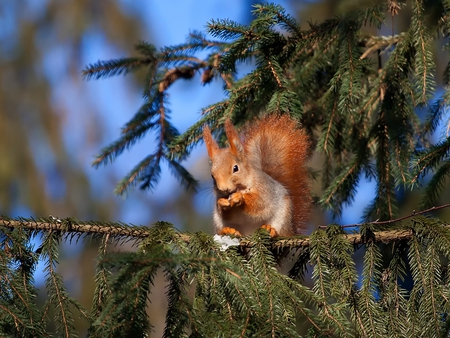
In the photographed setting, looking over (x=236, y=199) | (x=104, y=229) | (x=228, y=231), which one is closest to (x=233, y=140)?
(x=236, y=199)

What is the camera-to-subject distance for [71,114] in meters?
5.20

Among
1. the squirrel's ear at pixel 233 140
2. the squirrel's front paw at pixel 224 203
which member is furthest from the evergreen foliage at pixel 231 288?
the squirrel's ear at pixel 233 140

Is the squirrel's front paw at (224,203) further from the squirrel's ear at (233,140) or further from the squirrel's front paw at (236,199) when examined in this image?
the squirrel's ear at (233,140)

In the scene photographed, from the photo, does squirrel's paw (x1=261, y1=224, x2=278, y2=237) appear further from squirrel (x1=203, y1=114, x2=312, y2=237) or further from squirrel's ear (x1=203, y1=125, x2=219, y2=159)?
squirrel's ear (x1=203, y1=125, x2=219, y2=159)

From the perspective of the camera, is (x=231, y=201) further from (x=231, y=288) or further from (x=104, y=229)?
(x=231, y=288)

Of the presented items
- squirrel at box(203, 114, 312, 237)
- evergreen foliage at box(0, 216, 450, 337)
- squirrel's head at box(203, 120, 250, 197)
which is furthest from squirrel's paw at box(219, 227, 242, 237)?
evergreen foliage at box(0, 216, 450, 337)

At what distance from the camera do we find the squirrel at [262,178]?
1861mm

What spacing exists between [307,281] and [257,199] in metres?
2.33

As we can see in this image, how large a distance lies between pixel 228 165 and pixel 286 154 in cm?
25

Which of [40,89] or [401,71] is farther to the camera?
[40,89]

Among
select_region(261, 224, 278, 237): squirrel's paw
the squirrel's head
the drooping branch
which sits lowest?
the drooping branch

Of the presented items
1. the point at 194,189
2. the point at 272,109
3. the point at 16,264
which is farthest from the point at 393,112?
the point at 16,264

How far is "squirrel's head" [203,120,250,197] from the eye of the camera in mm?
1873

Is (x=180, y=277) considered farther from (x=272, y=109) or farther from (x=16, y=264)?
(x=272, y=109)
